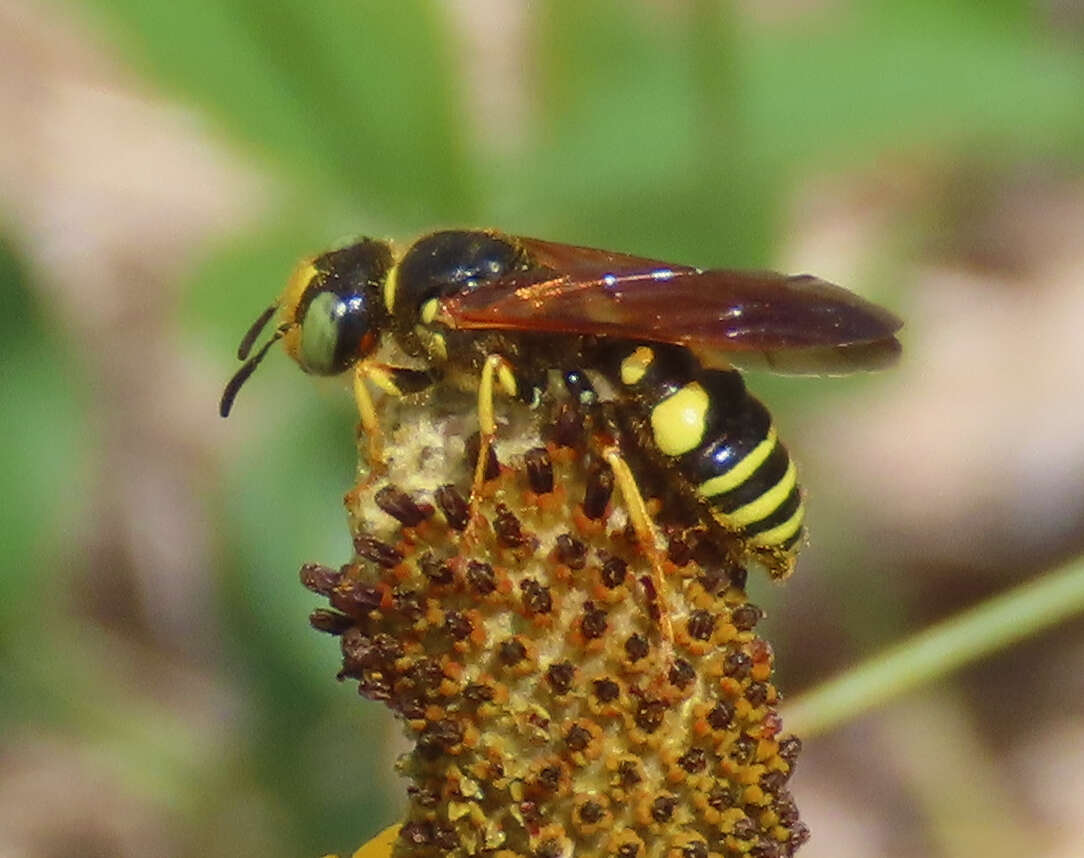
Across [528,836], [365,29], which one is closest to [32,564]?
[365,29]

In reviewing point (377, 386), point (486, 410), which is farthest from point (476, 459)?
point (377, 386)

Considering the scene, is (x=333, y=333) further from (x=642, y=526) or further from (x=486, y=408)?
(x=642, y=526)

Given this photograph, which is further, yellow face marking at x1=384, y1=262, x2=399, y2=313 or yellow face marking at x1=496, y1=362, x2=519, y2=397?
yellow face marking at x1=384, y1=262, x2=399, y2=313

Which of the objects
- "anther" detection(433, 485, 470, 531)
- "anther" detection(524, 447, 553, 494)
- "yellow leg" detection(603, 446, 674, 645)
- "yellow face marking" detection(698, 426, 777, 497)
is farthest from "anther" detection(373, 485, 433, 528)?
"yellow face marking" detection(698, 426, 777, 497)

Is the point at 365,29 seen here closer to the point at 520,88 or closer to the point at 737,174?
the point at 737,174

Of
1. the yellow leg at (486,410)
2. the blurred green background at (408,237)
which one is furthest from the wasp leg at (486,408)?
the blurred green background at (408,237)

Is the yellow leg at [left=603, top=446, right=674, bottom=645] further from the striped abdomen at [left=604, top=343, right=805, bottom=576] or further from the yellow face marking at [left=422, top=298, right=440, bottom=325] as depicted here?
the yellow face marking at [left=422, top=298, right=440, bottom=325]

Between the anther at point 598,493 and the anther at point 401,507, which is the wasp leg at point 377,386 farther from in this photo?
the anther at point 598,493
